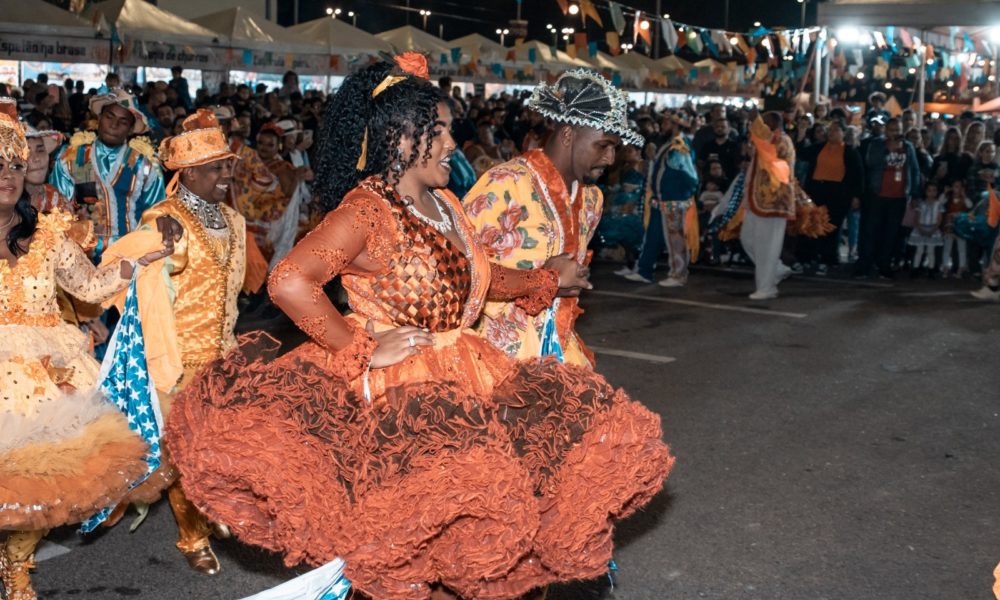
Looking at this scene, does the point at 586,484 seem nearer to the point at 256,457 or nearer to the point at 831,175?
the point at 256,457

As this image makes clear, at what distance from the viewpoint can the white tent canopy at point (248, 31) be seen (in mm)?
20422

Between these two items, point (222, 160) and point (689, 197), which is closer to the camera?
point (222, 160)

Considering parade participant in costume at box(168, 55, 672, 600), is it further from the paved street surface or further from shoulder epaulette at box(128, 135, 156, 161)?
shoulder epaulette at box(128, 135, 156, 161)

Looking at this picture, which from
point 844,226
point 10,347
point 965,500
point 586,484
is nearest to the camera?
point 586,484

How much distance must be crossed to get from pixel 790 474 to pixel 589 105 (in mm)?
2542

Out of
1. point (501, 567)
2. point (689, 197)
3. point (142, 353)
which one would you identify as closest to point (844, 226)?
point (689, 197)

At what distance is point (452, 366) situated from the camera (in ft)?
11.4

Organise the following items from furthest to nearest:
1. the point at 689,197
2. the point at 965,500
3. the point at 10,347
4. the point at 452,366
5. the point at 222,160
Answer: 1. the point at 689,197
2. the point at 965,500
3. the point at 222,160
4. the point at 10,347
5. the point at 452,366

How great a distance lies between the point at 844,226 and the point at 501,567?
47.2ft

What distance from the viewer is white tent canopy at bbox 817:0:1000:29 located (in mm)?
15812

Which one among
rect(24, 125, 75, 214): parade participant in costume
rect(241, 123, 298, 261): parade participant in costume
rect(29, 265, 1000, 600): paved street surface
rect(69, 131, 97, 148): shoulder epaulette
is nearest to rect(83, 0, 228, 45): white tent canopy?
rect(241, 123, 298, 261): parade participant in costume

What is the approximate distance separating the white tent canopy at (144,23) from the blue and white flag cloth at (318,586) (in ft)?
53.6

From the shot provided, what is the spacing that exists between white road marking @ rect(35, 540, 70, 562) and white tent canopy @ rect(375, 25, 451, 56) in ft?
65.2

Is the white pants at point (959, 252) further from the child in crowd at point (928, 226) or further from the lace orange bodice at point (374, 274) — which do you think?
the lace orange bodice at point (374, 274)
